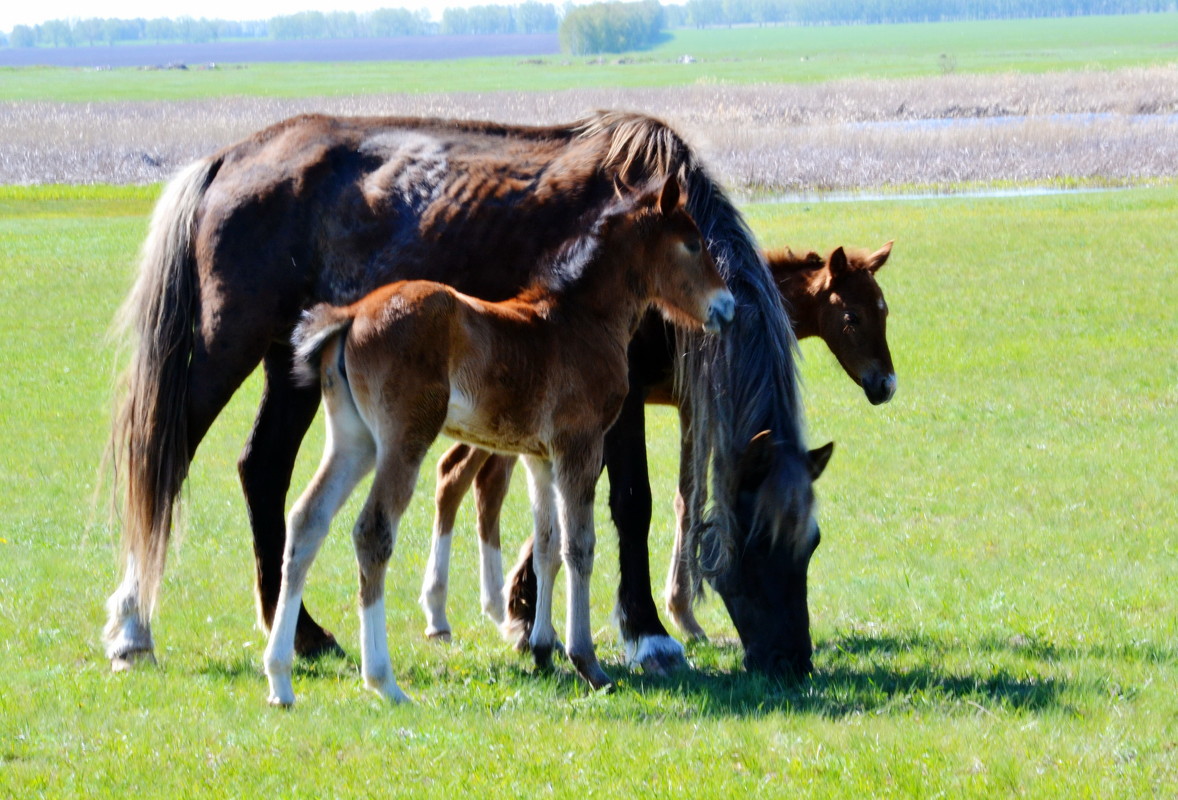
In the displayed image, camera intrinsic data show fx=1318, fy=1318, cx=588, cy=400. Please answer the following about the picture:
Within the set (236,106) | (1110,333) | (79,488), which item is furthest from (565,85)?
(79,488)

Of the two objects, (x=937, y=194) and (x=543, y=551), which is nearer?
(x=543, y=551)

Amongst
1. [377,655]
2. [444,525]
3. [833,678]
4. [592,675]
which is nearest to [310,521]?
[377,655]

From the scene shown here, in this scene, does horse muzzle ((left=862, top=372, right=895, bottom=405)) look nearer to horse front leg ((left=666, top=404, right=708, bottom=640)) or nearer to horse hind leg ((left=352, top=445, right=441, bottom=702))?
horse front leg ((left=666, top=404, right=708, bottom=640))

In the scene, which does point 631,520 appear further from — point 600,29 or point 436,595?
point 600,29

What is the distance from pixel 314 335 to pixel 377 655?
3.87 ft

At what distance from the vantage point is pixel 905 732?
4.41 m

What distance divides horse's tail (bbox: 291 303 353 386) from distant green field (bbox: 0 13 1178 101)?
64148 millimetres

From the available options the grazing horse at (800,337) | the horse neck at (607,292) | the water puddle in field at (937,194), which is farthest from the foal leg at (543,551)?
the water puddle in field at (937,194)

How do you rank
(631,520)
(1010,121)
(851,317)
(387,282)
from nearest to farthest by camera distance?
(631,520) < (387,282) < (851,317) < (1010,121)

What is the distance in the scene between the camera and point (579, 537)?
5062mm

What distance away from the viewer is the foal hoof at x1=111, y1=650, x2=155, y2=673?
5.46m

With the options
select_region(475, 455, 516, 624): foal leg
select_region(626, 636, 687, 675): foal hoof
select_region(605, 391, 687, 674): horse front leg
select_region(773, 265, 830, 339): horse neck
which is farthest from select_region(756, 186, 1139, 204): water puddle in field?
select_region(626, 636, 687, 675): foal hoof

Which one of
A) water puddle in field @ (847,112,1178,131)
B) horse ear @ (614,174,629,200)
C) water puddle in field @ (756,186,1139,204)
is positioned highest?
horse ear @ (614,174,629,200)

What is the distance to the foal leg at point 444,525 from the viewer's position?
6.33 meters
